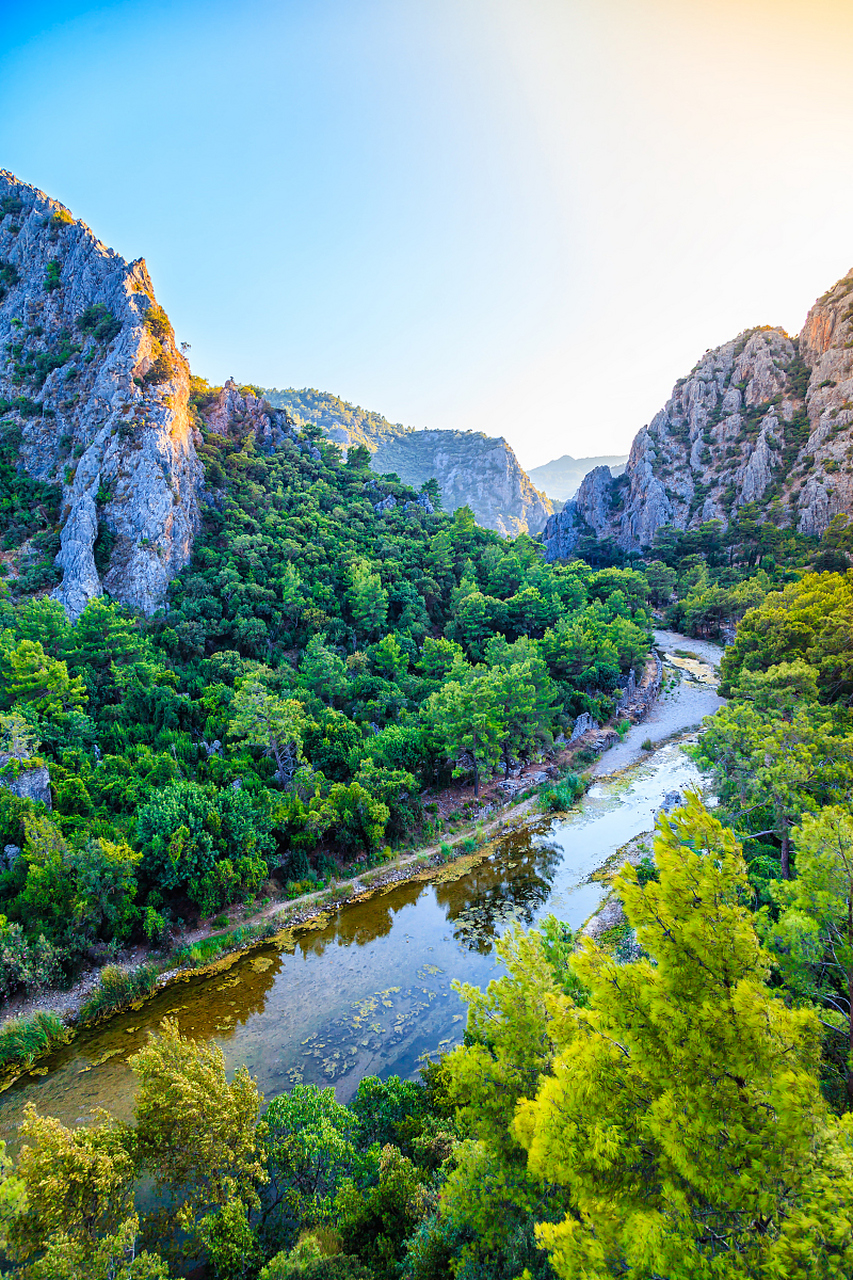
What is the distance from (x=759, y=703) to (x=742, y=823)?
24.7 feet

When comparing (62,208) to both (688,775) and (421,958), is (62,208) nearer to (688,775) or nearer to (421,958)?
(421,958)

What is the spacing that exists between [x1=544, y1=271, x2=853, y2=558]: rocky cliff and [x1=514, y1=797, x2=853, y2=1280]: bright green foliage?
72.6 meters

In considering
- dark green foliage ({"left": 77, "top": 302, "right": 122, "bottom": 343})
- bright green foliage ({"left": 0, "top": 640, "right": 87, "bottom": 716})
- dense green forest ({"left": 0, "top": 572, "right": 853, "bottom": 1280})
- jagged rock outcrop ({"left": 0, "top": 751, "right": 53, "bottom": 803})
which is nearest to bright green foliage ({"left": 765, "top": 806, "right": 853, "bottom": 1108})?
dense green forest ({"left": 0, "top": 572, "right": 853, "bottom": 1280})

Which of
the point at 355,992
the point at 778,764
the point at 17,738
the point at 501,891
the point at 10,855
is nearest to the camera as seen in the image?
the point at 778,764

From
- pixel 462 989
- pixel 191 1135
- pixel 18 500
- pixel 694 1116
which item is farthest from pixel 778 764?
pixel 18 500

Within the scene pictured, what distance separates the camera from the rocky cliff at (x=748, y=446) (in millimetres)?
65913

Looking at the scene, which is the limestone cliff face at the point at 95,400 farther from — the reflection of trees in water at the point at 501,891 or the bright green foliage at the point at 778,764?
the bright green foliage at the point at 778,764

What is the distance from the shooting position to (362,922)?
1953cm

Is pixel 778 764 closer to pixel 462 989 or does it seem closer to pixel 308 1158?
pixel 462 989

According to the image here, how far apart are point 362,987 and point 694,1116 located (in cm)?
1476

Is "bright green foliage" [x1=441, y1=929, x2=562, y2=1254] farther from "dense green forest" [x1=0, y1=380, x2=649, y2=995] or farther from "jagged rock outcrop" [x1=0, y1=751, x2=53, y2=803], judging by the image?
"jagged rock outcrop" [x1=0, y1=751, x2=53, y2=803]

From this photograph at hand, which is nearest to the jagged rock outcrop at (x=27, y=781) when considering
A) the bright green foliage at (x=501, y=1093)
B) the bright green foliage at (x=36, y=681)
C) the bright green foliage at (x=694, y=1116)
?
the bright green foliage at (x=36, y=681)

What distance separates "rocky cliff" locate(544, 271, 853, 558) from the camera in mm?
65913

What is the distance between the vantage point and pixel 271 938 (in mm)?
18734
